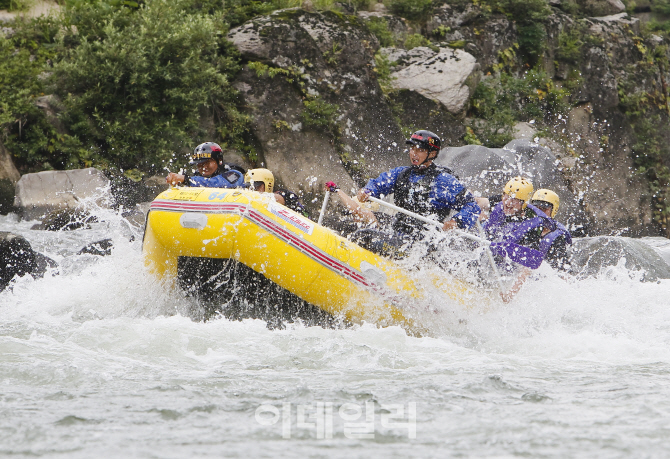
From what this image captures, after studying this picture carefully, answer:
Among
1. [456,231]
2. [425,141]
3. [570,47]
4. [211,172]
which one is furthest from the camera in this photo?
[570,47]

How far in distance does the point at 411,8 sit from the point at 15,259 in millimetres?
11077

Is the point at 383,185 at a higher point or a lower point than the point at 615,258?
higher

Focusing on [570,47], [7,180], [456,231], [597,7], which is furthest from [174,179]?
[597,7]

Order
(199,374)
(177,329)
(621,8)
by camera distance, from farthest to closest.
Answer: (621,8)
(177,329)
(199,374)

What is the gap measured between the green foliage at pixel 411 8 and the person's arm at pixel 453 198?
34.9 ft

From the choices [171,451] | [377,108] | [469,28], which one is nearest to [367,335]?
[171,451]

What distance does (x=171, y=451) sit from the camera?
2.71 metres

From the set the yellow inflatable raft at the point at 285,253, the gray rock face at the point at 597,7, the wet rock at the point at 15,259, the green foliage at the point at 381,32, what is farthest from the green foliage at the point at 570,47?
the wet rock at the point at 15,259

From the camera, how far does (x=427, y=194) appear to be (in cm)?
563

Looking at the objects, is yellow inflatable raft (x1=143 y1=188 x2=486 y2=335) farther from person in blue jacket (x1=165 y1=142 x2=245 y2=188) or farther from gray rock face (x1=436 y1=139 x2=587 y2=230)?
gray rock face (x1=436 y1=139 x2=587 y2=230)

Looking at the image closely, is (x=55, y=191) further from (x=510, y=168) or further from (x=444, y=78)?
(x=444, y=78)

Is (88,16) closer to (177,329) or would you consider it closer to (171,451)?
(177,329)

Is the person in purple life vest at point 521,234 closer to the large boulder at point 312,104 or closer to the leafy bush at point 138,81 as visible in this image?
the large boulder at point 312,104

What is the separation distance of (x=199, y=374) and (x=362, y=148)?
28.6ft
